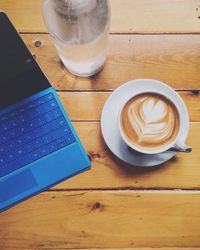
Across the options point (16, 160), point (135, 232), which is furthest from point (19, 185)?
point (135, 232)

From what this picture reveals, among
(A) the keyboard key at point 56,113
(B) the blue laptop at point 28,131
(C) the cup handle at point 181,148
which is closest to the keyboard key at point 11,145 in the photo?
(B) the blue laptop at point 28,131

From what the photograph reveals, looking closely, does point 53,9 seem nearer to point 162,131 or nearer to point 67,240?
point 162,131

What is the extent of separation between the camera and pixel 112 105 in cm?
90

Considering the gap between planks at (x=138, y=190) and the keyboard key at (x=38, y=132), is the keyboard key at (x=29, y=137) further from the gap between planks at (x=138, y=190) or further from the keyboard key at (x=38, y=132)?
the gap between planks at (x=138, y=190)

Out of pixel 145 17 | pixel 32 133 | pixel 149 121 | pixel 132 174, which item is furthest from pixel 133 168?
pixel 145 17

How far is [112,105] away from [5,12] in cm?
32

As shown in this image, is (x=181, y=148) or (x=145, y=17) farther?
(x=145, y=17)

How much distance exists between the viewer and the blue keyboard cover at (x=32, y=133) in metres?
0.87

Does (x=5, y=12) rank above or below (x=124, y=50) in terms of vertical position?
above

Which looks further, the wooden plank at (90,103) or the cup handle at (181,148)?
the wooden plank at (90,103)

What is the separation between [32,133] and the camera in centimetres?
87

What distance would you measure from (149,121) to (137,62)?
0.17 m

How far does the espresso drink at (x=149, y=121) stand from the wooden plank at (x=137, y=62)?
10 cm

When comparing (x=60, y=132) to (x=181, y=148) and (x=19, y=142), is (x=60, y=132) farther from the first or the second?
(x=181, y=148)
